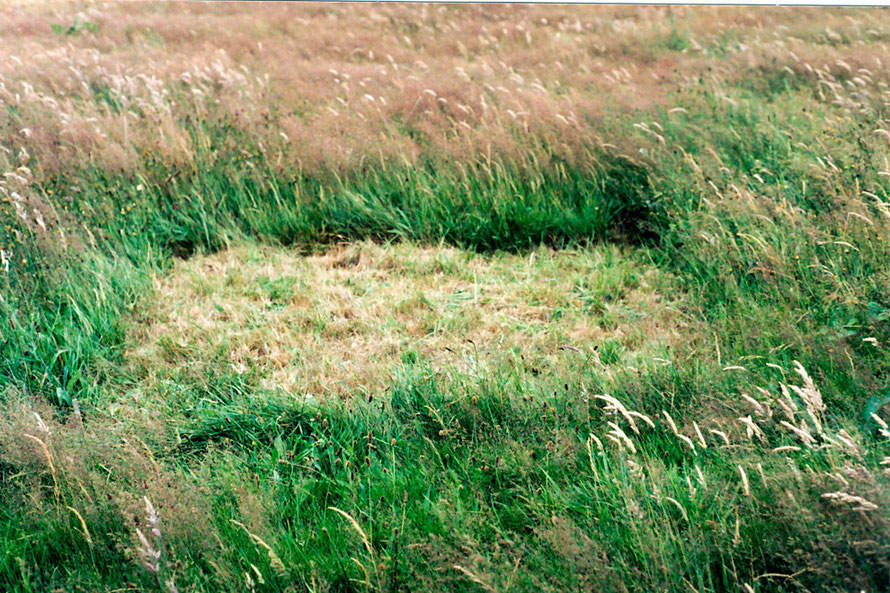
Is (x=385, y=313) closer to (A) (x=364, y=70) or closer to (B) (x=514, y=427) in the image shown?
(B) (x=514, y=427)

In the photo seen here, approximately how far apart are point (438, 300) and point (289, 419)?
1.42 metres

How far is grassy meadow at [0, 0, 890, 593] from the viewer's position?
195cm

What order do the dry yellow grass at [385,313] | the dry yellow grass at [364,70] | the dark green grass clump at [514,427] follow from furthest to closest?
the dry yellow grass at [364,70] < the dry yellow grass at [385,313] < the dark green grass clump at [514,427]

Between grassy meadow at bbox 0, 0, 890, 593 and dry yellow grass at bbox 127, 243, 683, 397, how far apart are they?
0.08 feet

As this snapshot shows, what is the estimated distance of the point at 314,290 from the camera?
410 centimetres

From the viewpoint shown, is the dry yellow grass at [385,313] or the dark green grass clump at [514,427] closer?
the dark green grass clump at [514,427]

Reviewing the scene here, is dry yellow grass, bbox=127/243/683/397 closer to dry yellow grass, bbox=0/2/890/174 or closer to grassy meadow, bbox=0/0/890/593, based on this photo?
grassy meadow, bbox=0/0/890/593

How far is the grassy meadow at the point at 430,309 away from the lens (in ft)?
6.40

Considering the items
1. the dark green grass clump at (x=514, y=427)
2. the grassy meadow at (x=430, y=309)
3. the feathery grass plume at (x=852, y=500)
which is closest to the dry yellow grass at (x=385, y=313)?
the grassy meadow at (x=430, y=309)

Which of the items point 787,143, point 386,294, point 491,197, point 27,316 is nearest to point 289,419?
point 386,294

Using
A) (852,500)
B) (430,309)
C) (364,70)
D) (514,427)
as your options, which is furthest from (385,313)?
(364,70)

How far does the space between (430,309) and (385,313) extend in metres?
0.26

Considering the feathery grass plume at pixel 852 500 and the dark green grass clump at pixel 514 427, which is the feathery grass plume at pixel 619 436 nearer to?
the dark green grass clump at pixel 514 427

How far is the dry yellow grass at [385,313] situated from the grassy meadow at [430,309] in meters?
0.02
